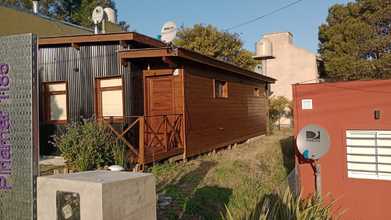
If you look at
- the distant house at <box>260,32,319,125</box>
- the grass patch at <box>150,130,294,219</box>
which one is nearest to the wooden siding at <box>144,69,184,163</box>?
the grass patch at <box>150,130,294,219</box>

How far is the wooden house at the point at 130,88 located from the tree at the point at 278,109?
16815mm

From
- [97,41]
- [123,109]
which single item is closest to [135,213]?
[123,109]

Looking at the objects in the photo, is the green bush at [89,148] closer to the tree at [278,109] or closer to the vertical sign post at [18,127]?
the vertical sign post at [18,127]

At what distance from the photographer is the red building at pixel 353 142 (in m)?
7.59

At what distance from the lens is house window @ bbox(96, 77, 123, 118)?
10633 mm

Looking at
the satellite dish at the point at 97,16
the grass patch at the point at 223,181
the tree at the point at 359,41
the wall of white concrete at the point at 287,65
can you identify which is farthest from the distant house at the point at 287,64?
the satellite dish at the point at 97,16

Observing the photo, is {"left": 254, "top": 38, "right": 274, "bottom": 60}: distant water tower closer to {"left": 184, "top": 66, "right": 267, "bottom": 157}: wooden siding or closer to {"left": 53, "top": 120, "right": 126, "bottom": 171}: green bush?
{"left": 184, "top": 66, "right": 267, "bottom": 157}: wooden siding

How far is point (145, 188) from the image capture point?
331 centimetres

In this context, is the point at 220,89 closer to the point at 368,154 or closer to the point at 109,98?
the point at 109,98

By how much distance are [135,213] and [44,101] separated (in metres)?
9.29

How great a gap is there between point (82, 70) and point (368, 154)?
7.71 meters

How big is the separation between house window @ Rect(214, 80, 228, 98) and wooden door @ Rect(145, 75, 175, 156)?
268 centimetres

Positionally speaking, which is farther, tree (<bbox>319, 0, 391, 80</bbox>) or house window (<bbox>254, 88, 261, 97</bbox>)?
tree (<bbox>319, 0, 391, 80</bbox>)

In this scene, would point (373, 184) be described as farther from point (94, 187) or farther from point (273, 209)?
point (94, 187)
